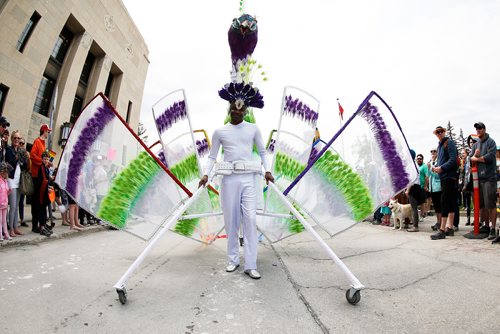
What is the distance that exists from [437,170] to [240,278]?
149 inches

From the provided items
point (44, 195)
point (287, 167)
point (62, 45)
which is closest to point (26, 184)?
point (44, 195)

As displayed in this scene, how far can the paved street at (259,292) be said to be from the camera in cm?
180

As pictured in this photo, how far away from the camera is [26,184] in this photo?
Result: 5.04 m

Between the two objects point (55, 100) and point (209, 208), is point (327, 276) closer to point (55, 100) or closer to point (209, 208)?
point (209, 208)

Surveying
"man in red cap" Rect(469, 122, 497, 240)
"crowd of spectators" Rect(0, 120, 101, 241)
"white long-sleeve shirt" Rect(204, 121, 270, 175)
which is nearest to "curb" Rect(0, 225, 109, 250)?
"crowd of spectators" Rect(0, 120, 101, 241)

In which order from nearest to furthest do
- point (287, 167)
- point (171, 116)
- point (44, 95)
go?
1. point (171, 116)
2. point (287, 167)
3. point (44, 95)

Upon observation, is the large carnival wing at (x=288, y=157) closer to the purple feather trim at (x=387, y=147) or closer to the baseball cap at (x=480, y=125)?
the purple feather trim at (x=387, y=147)

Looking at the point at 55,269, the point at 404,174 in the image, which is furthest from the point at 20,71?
the point at 404,174

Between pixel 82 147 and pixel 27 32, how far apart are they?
46.5 feet

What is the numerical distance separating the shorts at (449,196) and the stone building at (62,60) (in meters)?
14.3

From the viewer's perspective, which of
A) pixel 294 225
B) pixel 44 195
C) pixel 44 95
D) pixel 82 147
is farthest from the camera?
pixel 44 95

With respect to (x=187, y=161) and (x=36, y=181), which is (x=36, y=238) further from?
(x=187, y=161)

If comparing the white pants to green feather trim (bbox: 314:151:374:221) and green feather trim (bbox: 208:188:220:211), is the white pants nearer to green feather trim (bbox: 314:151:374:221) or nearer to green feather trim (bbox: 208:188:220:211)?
green feather trim (bbox: 314:151:374:221)

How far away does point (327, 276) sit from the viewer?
9.24 ft
